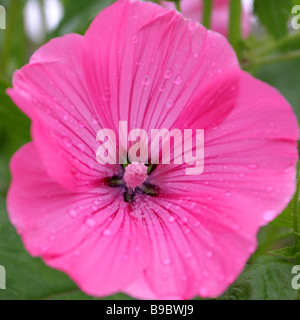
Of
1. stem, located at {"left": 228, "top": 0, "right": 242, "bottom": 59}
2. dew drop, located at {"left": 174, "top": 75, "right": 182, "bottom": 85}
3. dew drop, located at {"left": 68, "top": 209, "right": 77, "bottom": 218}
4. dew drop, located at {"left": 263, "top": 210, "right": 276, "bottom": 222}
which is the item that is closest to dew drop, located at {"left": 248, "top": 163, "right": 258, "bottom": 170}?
dew drop, located at {"left": 263, "top": 210, "right": 276, "bottom": 222}

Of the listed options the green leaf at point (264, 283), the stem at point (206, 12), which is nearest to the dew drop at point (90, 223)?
the green leaf at point (264, 283)

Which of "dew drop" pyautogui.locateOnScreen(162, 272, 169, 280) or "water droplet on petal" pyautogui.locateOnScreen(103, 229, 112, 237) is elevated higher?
"water droplet on petal" pyautogui.locateOnScreen(103, 229, 112, 237)

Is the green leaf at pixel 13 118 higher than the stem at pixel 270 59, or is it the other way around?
the stem at pixel 270 59

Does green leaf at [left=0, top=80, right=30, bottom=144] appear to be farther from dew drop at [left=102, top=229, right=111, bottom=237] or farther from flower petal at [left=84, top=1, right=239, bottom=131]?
dew drop at [left=102, top=229, right=111, bottom=237]

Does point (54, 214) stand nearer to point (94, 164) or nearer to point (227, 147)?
point (94, 164)

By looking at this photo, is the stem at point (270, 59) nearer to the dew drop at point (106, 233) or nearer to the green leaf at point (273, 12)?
the green leaf at point (273, 12)
